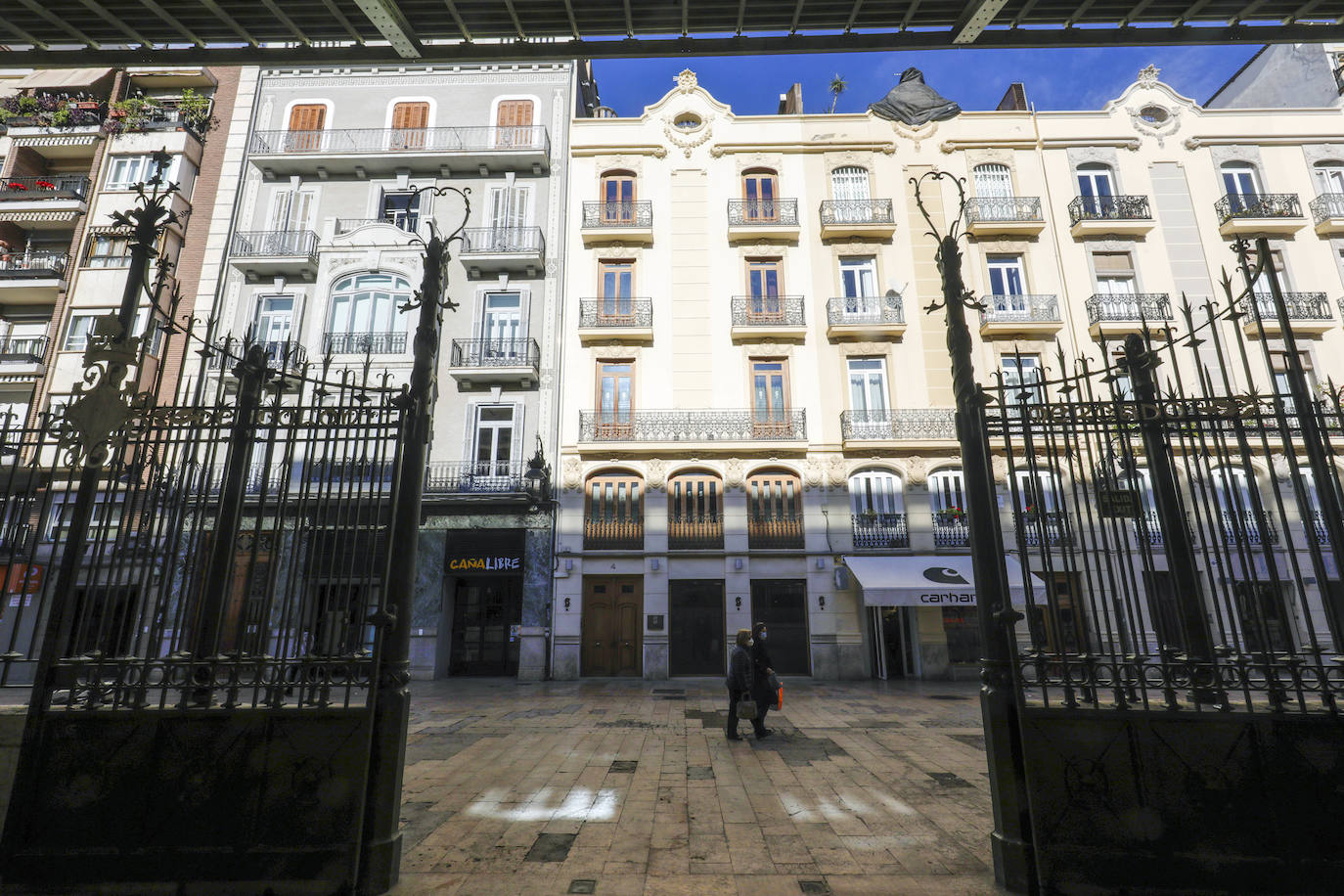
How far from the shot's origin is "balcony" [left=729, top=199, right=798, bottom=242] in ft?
65.1

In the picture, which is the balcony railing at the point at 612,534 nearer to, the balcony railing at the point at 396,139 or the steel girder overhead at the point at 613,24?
the balcony railing at the point at 396,139

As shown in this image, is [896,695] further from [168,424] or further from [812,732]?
[168,424]

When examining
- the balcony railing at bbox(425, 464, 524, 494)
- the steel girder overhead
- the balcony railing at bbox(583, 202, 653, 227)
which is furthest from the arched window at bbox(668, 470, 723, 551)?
the steel girder overhead

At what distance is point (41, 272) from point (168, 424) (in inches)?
882

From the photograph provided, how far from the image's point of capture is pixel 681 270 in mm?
19969

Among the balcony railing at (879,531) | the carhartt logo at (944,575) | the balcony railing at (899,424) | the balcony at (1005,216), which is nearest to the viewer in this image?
the carhartt logo at (944,575)

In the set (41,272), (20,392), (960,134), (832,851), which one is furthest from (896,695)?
(41,272)

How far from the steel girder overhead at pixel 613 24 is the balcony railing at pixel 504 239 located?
1635 cm

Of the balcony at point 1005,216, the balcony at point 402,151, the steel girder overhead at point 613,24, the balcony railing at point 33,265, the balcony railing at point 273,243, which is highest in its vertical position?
the balcony at point 402,151

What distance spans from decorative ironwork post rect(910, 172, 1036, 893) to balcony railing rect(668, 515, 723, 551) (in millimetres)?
13328

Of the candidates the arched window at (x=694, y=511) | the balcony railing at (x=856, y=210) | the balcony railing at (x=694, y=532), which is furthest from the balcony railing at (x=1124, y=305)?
the balcony railing at (x=694, y=532)

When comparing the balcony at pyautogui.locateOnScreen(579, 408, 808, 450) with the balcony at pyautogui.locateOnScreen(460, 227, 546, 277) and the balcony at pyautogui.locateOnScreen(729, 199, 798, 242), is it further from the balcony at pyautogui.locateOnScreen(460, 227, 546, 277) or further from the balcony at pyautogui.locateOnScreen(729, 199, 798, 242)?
the balcony at pyautogui.locateOnScreen(729, 199, 798, 242)

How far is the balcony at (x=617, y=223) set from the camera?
19.9 m

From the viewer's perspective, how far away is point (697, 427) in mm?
18438
